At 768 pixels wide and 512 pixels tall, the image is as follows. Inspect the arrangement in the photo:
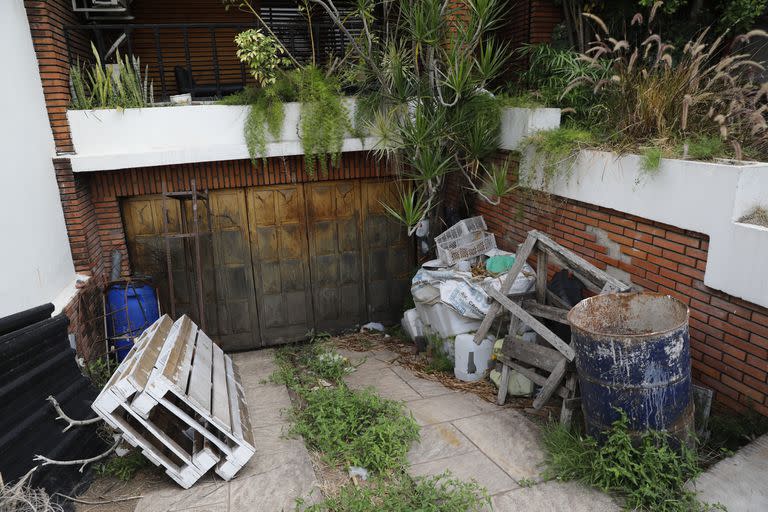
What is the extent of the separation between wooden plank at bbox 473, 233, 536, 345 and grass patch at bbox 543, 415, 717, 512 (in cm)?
147

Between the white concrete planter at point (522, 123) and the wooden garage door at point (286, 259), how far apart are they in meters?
1.71

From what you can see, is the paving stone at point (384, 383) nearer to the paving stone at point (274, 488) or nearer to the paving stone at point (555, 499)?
the paving stone at point (274, 488)

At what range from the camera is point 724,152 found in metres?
3.94

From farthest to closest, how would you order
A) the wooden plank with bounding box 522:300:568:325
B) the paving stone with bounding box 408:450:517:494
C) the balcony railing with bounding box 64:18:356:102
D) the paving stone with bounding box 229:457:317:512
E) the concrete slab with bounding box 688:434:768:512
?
the balcony railing with bounding box 64:18:356:102, the wooden plank with bounding box 522:300:568:325, the paving stone with bounding box 408:450:517:494, the paving stone with bounding box 229:457:317:512, the concrete slab with bounding box 688:434:768:512

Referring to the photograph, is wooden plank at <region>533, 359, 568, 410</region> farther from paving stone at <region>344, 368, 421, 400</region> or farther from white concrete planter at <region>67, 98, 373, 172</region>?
white concrete planter at <region>67, 98, 373, 172</region>

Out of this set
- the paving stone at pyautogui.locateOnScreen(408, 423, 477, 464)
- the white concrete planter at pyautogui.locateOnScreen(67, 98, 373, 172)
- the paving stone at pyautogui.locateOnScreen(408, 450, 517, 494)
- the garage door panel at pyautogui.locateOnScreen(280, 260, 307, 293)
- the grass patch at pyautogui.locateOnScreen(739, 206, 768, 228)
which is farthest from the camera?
the garage door panel at pyautogui.locateOnScreen(280, 260, 307, 293)

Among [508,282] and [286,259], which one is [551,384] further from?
[286,259]

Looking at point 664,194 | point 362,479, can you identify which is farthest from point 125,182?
point 664,194

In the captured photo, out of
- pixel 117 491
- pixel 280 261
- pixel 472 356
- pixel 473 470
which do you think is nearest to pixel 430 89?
pixel 280 261

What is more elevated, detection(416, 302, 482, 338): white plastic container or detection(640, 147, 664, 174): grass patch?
detection(640, 147, 664, 174): grass patch

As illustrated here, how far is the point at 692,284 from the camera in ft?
12.6

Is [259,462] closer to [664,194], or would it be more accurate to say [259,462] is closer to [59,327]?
[59,327]

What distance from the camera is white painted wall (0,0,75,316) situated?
13.2 feet

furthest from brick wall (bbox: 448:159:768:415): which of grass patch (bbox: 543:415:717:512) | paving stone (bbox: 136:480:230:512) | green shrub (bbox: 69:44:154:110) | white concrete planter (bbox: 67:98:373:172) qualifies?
green shrub (bbox: 69:44:154:110)
